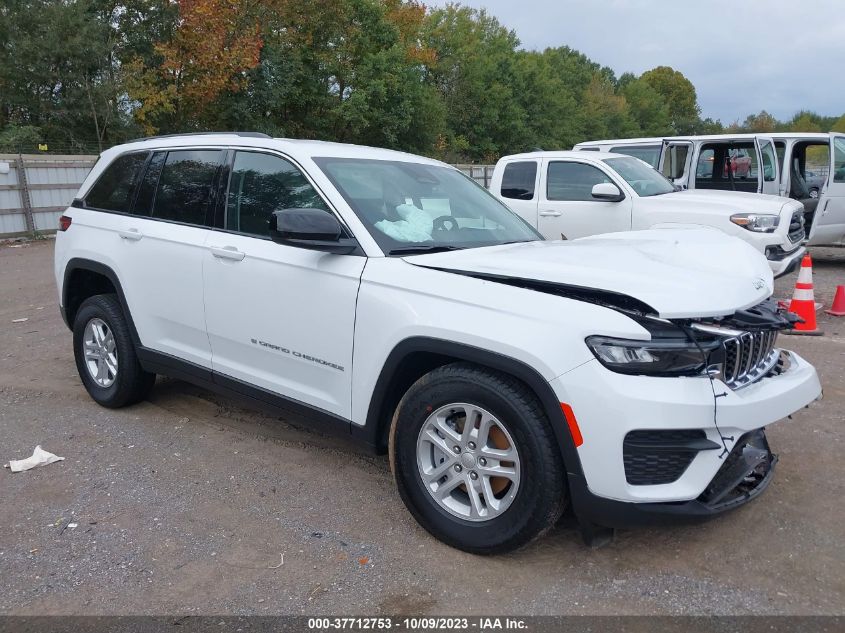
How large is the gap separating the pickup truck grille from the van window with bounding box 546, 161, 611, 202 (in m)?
2.31

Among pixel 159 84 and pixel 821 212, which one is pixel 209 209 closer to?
pixel 821 212

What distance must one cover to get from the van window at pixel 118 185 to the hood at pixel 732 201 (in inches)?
241

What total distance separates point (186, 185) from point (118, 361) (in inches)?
51.4

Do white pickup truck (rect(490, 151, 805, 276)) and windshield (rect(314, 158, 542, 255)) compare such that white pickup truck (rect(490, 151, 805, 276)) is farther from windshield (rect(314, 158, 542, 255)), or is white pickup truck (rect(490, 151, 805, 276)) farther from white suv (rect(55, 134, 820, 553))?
white suv (rect(55, 134, 820, 553))

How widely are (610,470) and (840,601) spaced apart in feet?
3.48

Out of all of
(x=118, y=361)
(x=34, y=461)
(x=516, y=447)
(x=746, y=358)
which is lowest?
(x=34, y=461)

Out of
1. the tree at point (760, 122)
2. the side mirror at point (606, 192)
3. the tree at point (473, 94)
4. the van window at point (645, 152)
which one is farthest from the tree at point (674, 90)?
the side mirror at point (606, 192)

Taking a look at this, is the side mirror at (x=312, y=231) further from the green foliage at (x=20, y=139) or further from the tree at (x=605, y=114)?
the tree at (x=605, y=114)

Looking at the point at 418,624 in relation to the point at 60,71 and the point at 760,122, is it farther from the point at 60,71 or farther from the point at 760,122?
the point at 760,122

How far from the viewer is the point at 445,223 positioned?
12.8 feet

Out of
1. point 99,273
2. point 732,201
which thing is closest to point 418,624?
point 99,273

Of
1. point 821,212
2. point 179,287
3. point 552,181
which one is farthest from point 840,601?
point 821,212

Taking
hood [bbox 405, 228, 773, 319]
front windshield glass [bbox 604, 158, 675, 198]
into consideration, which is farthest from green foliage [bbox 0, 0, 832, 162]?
hood [bbox 405, 228, 773, 319]

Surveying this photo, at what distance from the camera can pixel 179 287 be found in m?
4.28
